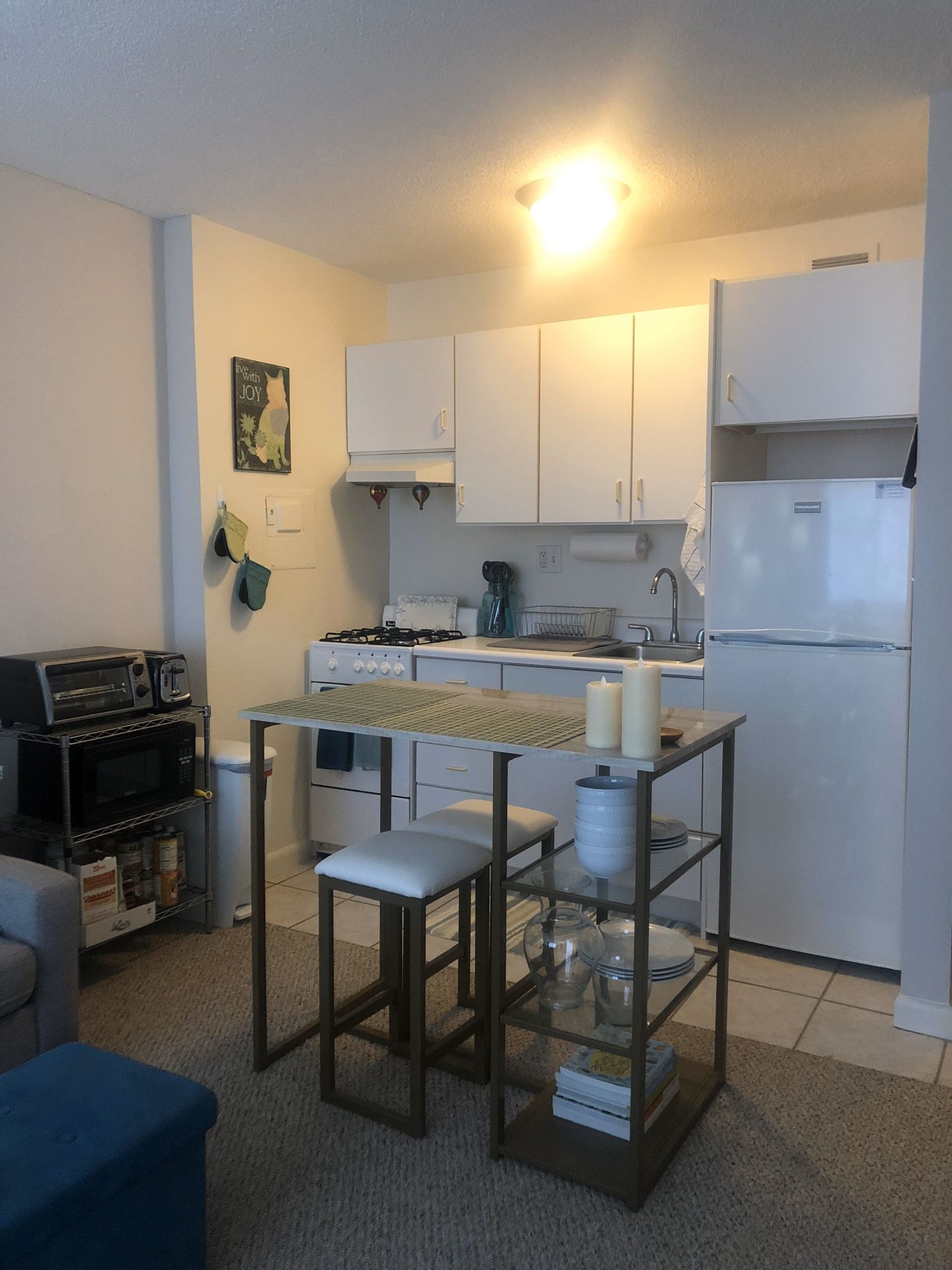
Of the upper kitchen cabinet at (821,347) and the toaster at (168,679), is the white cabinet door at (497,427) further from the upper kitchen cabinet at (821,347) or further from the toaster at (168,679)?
the toaster at (168,679)

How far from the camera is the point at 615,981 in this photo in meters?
2.19

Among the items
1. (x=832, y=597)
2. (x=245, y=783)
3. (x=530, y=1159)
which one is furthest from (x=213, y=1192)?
(x=832, y=597)

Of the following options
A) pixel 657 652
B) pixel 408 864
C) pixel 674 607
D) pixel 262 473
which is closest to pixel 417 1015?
pixel 408 864

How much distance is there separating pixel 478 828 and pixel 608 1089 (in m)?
0.66

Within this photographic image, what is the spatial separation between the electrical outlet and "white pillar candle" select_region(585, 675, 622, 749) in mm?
2250

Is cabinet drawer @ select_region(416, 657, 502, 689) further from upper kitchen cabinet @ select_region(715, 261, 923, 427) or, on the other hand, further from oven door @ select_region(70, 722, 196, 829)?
upper kitchen cabinet @ select_region(715, 261, 923, 427)

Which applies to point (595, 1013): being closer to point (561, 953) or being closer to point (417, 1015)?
point (561, 953)

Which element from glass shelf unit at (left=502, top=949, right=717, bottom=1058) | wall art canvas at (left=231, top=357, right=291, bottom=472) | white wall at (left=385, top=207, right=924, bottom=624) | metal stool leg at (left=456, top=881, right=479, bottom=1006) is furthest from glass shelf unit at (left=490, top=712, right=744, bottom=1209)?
wall art canvas at (left=231, top=357, right=291, bottom=472)

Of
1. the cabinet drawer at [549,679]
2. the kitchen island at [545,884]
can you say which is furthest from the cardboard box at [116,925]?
the cabinet drawer at [549,679]

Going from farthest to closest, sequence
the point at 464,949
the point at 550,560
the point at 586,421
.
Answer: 1. the point at 550,560
2. the point at 586,421
3. the point at 464,949

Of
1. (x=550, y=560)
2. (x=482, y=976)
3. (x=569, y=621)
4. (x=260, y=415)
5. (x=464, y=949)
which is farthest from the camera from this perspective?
(x=550, y=560)

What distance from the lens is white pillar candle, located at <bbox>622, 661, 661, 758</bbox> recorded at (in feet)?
6.36

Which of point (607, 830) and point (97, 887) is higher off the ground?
point (607, 830)

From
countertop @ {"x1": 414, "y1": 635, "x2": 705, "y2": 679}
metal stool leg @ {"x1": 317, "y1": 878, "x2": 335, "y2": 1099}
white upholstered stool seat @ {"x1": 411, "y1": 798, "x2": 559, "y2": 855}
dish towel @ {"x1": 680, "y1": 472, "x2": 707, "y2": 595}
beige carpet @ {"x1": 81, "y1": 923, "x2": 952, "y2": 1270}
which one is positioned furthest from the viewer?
dish towel @ {"x1": 680, "y1": 472, "x2": 707, "y2": 595}
